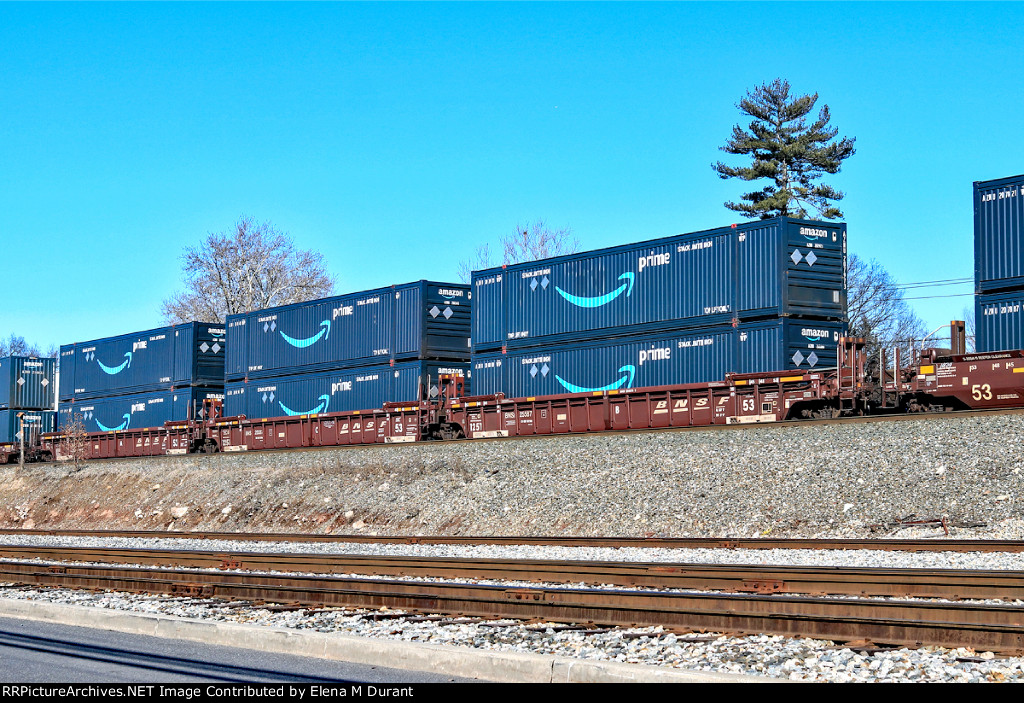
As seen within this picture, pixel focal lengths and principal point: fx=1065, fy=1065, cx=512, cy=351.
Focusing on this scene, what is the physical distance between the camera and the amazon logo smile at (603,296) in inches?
1035

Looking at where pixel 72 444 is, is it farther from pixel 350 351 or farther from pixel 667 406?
pixel 667 406

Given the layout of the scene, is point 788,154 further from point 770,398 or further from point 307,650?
point 307,650

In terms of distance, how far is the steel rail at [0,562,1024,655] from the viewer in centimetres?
755

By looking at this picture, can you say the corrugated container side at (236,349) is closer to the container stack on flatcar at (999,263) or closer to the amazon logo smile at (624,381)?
the amazon logo smile at (624,381)

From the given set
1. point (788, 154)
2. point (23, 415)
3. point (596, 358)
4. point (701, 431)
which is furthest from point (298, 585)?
point (788, 154)

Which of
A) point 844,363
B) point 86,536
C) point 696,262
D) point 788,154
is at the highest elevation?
point 788,154

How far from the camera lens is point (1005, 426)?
18.4 m

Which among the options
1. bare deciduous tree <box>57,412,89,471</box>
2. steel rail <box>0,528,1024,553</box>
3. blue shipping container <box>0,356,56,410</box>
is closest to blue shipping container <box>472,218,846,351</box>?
steel rail <box>0,528,1024,553</box>

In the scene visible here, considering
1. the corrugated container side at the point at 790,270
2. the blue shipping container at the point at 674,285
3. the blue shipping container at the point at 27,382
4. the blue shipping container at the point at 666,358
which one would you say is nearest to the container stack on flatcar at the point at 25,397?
the blue shipping container at the point at 27,382

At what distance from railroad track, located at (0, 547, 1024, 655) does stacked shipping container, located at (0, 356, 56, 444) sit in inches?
1243

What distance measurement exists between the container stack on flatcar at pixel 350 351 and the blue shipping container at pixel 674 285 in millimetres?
1703

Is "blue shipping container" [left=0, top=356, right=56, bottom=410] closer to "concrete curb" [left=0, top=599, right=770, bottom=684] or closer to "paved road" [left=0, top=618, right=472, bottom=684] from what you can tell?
"concrete curb" [left=0, top=599, right=770, bottom=684]

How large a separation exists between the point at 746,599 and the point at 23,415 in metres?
38.5

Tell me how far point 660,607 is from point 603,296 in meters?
17.9
